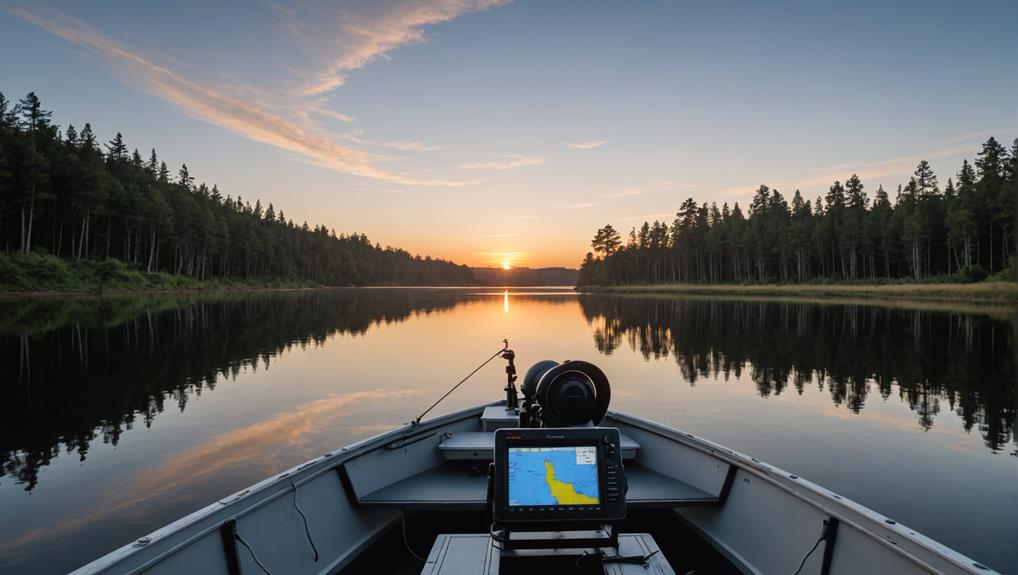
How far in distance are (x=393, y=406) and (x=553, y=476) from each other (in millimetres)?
13715

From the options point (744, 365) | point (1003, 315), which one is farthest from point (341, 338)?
point (1003, 315)

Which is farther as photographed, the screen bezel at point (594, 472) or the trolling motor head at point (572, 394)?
the trolling motor head at point (572, 394)

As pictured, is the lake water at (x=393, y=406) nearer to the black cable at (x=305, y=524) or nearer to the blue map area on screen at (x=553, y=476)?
the black cable at (x=305, y=524)

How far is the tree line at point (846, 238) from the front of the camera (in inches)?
2916

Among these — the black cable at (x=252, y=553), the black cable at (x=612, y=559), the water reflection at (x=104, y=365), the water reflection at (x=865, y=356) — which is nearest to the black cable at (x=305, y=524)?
the black cable at (x=252, y=553)

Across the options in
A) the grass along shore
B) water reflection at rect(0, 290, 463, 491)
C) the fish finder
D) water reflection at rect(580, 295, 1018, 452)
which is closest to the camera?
the fish finder

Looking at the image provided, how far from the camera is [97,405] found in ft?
48.7

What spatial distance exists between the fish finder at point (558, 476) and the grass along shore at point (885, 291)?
A: 68612mm

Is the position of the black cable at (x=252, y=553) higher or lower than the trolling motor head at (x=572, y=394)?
lower

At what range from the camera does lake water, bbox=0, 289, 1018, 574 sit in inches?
344

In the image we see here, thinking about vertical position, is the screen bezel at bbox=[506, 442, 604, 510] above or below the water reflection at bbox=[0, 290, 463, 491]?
above

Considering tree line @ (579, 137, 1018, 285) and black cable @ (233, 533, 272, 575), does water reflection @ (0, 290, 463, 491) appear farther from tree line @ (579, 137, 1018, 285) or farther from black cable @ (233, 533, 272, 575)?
tree line @ (579, 137, 1018, 285)

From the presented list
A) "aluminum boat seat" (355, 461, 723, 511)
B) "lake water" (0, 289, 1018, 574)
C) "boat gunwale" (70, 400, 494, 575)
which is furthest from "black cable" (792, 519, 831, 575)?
"lake water" (0, 289, 1018, 574)

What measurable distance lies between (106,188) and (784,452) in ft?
281
